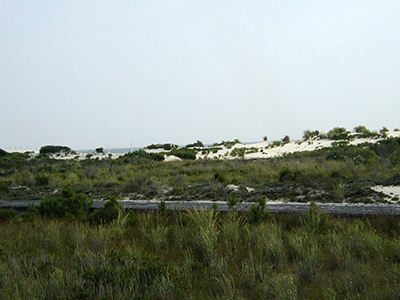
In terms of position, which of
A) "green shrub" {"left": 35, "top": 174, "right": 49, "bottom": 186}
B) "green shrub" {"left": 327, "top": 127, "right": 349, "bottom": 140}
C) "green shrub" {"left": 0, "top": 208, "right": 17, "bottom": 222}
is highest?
"green shrub" {"left": 327, "top": 127, "right": 349, "bottom": 140}

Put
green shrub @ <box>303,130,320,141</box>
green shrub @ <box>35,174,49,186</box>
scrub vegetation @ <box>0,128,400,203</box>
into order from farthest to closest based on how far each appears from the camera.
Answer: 1. green shrub @ <box>303,130,320,141</box>
2. green shrub @ <box>35,174,49,186</box>
3. scrub vegetation @ <box>0,128,400,203</box>

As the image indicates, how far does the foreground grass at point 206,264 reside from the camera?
5297mm

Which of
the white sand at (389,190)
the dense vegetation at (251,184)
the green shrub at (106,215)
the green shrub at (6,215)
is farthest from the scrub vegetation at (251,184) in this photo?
the green shrub at (106,215)

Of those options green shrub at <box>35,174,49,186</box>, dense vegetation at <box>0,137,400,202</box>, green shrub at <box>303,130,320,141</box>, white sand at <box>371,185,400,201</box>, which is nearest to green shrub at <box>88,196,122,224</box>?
dense vegetation at <box>0,137,400,202</box>

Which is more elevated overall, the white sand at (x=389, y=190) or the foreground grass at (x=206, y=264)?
the foreground grass at (x=206, y=264)

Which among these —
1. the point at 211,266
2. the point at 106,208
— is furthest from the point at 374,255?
the point at 106,208

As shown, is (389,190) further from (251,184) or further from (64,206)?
(64,206)

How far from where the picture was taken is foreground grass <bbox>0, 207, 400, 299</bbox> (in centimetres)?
530

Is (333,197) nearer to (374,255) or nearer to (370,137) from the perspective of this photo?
(374,255)

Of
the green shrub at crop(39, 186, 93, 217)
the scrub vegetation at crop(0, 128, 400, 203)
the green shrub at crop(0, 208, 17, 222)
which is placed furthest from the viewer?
the scrub vegetation at crop(0, 128, 400, 203)

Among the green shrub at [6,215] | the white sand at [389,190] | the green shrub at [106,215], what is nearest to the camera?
the green shrub at [106,215]

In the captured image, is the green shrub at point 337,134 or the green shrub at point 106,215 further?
the green shrub at point 337,134

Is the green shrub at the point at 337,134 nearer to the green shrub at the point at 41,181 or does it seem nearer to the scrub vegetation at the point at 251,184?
the scrub vegetation at the point at 251,184

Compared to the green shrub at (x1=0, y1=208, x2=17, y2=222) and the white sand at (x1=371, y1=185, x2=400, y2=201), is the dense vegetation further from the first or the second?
the green shrub at (x1=0, y1=208, x2=17, y2=222)
